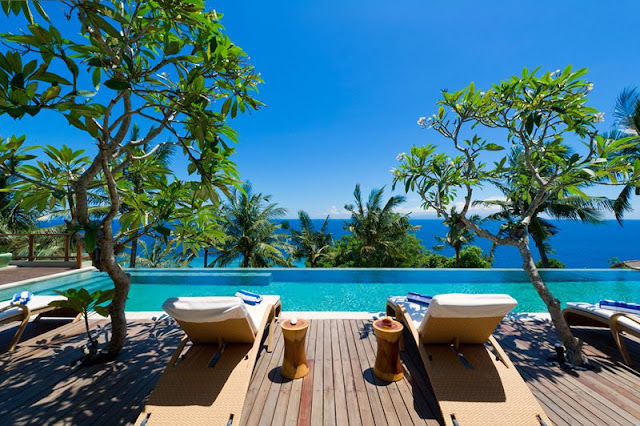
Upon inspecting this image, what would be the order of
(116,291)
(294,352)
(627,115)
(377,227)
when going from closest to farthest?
(294,352), (116,291), (627,115), (377,227)

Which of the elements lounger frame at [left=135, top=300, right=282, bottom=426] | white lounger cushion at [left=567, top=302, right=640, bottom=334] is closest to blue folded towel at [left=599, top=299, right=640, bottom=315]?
white lounger cushion at [left=567, top=302, right=640, bottom=334]

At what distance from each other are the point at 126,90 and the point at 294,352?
9.05ft

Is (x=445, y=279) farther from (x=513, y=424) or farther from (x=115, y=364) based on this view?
(x=115, y=364)

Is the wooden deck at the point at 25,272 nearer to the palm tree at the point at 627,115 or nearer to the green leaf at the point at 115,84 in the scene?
the green leaf at the point at 115,84

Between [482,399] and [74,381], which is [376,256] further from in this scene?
[74,381]

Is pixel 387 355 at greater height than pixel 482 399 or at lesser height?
greater

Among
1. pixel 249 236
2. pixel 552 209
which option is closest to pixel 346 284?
pixel 249 236

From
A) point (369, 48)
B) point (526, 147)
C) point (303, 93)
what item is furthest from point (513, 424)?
point (303, 93)

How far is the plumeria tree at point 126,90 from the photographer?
157cm

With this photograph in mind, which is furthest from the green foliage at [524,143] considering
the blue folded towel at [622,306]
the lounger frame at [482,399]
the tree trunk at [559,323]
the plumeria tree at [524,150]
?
the lounger frame at [482,399]

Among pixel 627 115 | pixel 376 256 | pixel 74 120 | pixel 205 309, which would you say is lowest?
pixel 376 256

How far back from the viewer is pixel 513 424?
6.35 feet

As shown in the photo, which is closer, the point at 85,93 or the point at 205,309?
the point at 85,93

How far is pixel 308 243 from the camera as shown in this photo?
50.9 feet
